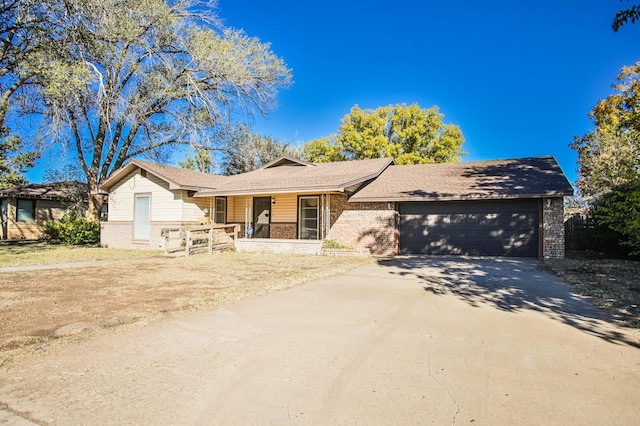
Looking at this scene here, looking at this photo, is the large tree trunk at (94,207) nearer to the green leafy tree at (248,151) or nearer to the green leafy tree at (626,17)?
the green leafy tree at (248,151)

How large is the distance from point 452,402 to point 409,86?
87.7 ft

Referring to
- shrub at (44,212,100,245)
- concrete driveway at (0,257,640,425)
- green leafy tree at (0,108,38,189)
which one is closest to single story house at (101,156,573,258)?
shrub at (44,212,100,245)

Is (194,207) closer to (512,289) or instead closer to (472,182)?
(472,182)

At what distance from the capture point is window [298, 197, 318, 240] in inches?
658

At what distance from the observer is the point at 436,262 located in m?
11.6

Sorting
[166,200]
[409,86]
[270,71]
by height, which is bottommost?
[166,200]

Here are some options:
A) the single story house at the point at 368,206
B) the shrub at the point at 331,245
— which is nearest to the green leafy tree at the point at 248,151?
the single story house at the point at 368,206

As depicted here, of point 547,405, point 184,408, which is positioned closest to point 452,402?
point 547,405

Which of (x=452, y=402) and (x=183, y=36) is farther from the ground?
(x=183, y=36)

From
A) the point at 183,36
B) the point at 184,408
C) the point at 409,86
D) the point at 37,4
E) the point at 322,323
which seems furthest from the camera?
the point at 409,86

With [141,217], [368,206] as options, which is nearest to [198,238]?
[141,217]

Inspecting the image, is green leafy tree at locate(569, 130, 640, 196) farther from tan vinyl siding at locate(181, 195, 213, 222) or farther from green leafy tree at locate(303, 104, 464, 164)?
tan vinyl siding at locate(181, 195, 213, 222)

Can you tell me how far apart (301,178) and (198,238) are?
17.1 feet

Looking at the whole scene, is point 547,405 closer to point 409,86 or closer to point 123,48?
point 123,48
